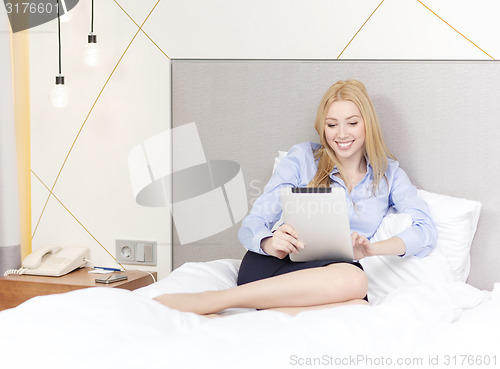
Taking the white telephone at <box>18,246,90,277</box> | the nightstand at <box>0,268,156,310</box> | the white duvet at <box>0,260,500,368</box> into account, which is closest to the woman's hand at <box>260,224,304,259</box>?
the white duvet at <box>0,260,500,368</box>

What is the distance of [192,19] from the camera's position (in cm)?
238

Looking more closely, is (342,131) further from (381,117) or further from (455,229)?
(455,229)

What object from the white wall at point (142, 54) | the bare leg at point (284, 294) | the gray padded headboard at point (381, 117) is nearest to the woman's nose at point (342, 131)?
the gray padded headboard at point (381, 117)

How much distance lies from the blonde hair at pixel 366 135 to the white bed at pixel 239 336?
26.5 inches

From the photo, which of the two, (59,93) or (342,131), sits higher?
(59,93)

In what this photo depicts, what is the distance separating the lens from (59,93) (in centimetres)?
239

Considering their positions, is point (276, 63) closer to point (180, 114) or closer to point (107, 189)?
point (180, 114)

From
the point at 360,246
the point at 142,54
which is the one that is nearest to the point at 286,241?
the point at 360,246

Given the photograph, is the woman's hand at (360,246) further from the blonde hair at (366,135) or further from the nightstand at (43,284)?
the nightstand at (43,284)

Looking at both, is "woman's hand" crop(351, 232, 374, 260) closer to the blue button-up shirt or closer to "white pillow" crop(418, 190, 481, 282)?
the blue button-up shirt

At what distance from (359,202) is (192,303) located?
76 centimetres

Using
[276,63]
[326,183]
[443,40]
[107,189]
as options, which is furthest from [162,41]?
[443,40]

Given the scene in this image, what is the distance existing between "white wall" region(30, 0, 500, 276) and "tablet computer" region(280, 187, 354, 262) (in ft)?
2.74

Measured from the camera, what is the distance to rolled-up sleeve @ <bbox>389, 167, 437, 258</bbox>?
6.08 ft
